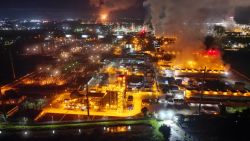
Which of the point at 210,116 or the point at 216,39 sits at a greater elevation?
the point at 216,39

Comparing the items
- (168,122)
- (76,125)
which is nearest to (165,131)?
(168,122)

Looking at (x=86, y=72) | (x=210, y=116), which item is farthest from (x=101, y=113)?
(x=86, y=72)

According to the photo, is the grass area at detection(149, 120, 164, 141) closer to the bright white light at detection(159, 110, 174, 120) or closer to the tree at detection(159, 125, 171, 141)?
the tree at detection(159, 125, 171, 141)

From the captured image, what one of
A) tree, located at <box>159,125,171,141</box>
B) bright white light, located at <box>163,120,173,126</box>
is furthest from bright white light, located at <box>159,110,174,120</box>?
tree, located at <box>159,125,171,141</box>

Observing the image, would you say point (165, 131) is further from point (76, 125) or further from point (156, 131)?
point (76, 125)

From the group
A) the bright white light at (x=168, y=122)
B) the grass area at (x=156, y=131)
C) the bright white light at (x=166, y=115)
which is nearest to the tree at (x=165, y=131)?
the grass area at (x=156, y=131)

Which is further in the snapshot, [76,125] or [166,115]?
[166,115]

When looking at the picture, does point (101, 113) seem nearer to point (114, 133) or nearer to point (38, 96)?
point (114, 133)

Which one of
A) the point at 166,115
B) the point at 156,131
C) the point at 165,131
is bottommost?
the point at 156,131
